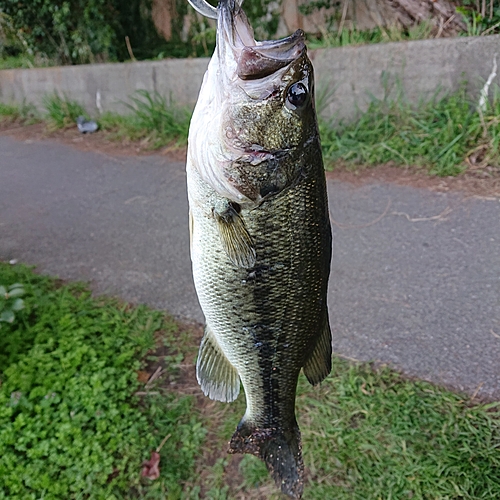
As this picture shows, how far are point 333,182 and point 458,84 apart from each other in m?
1.49

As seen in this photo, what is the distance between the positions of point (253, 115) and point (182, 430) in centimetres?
167

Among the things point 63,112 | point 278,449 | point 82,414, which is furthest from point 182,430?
point 63,112

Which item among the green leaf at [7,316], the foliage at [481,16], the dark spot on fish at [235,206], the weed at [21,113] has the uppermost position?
the foliage at [481,16]

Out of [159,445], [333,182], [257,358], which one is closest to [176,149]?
[333,182]

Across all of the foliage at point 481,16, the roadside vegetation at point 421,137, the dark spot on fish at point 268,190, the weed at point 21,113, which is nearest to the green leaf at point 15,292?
the dark spot on fish at point 268,190

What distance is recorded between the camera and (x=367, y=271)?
3.10m

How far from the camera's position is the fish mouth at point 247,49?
103 cm

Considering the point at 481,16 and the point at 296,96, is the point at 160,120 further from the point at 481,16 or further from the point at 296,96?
the point at 296,96

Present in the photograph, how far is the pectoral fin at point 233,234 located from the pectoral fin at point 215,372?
0.39 metres

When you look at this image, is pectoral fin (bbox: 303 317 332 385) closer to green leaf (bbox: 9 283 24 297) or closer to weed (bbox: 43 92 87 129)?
green leaf (bbox: 9 283 24 297)

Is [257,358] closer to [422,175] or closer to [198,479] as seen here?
[198,479]

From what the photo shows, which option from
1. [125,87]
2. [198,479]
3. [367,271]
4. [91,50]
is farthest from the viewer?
[91,50]

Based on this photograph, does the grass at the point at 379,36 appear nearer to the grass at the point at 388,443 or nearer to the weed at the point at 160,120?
the weed at the point at 160,120

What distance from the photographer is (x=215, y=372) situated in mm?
1453
